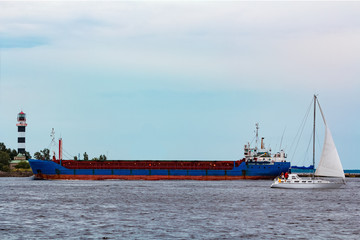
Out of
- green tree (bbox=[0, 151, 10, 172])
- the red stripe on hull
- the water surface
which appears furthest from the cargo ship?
green tree (bbox=[0, 151, 10, 172])

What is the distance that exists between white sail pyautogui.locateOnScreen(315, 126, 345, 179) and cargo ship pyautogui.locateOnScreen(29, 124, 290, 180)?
3680 centimetres

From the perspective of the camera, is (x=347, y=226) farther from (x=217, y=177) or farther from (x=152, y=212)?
(x=217, y=177)

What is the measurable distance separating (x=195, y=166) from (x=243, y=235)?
83.0 m

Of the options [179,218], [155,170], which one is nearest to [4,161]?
[155,170]

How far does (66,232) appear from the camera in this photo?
116ft

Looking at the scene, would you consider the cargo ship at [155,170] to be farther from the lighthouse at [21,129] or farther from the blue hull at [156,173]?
the lighthouse at [21,129]

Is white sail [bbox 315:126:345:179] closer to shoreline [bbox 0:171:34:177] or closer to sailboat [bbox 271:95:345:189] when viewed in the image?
sailboat [bbox 271:95:345:189]

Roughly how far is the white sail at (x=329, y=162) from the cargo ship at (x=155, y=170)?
36.8 metres

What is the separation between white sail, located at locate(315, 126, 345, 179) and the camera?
78000mm

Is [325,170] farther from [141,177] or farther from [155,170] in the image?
[141,177]

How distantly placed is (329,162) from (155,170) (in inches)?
1797

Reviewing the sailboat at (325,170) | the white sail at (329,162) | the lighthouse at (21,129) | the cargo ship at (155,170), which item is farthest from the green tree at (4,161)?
the white sail at (329,162)

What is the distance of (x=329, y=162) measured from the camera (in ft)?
257

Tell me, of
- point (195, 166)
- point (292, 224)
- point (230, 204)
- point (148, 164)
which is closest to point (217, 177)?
point (195, 166)
